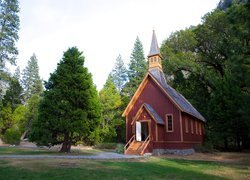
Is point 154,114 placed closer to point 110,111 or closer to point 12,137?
point 110,111

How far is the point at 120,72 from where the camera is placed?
69938 millimetres

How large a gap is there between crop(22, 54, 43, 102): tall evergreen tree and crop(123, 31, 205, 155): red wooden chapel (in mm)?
Answer: 46228

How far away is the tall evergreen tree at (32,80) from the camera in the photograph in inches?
2645

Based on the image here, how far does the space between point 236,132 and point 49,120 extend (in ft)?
68.4

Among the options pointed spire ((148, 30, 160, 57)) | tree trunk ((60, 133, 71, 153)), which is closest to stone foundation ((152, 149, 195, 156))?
tree trunk ((60, 133, 71, 153))

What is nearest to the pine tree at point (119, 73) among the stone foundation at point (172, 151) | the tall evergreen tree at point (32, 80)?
the tall evergreen tree at point (32, 80)

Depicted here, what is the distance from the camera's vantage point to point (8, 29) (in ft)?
109

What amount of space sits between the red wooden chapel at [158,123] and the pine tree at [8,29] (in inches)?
723

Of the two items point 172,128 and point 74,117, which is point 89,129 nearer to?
point 74,117

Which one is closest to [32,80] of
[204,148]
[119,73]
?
[119,73]

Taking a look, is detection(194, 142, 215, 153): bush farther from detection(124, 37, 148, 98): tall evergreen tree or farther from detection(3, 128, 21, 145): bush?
detection(124, 37, 148, 98): tall evergreen tree

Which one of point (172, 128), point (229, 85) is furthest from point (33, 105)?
point (229, 85)

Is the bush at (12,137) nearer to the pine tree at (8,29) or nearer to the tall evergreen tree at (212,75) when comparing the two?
the pine tree at (8,29)

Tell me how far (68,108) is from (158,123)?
8.93 meters
